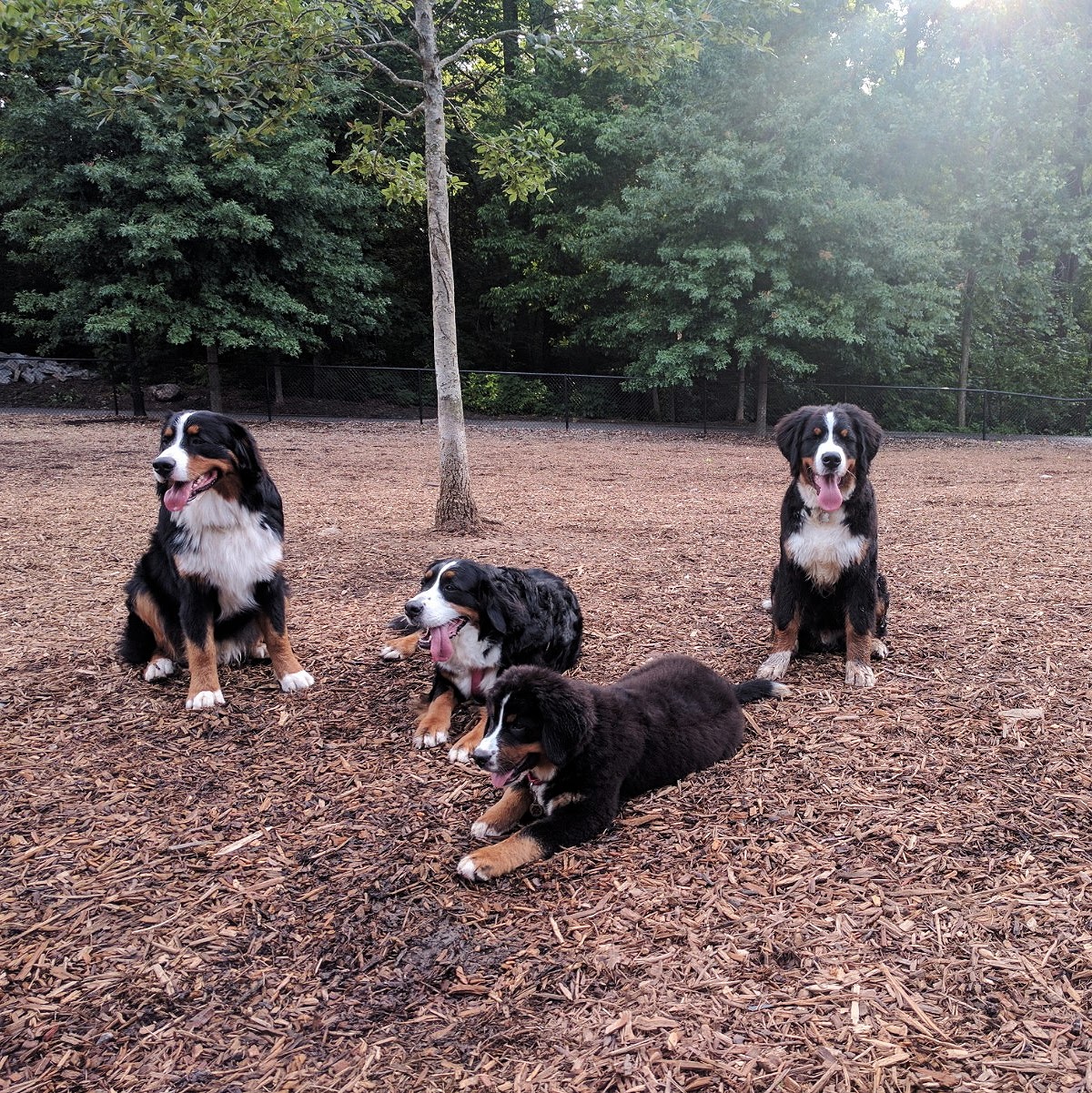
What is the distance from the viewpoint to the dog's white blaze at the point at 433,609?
3604 mm

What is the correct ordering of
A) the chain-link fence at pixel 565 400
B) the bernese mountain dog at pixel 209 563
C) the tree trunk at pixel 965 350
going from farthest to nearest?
the chain-link fence at pixel 565 400, the tree trunk at pixel 965 350, the bernese mountain dog at pixel 209 563

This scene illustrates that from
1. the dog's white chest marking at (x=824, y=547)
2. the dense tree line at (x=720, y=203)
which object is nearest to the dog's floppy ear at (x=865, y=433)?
the dog's white chest marking at (x=824, y=547)

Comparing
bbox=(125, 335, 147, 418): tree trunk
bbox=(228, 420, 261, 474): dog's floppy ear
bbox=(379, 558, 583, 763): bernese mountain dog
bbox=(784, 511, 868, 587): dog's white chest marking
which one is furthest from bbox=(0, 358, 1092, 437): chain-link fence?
bbox=(379, 558, 583, 763): bernese mountain dog

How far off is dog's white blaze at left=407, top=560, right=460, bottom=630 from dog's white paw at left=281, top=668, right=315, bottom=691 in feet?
3.02

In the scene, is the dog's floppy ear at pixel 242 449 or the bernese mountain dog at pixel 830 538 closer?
the dog's floppy ear at pixel 242 449

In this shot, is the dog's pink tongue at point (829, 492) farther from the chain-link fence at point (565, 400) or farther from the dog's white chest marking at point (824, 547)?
the chain-link fence at point (565, 400)

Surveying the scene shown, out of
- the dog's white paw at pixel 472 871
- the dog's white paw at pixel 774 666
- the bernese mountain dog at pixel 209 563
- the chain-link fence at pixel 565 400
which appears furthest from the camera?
the chain-link fence at pixel 565 400

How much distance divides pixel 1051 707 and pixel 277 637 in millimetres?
3829

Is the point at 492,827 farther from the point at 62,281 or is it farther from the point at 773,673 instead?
the point at 62,281

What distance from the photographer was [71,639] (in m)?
4.87

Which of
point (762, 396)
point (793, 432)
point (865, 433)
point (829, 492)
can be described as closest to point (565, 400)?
point (762, 396)

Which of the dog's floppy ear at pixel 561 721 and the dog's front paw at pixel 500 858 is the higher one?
the dog's floppy ear at pixel 561 721

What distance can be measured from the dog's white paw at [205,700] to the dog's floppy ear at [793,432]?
3145 millimetres

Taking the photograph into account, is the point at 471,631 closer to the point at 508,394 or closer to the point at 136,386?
the point at 136,386
